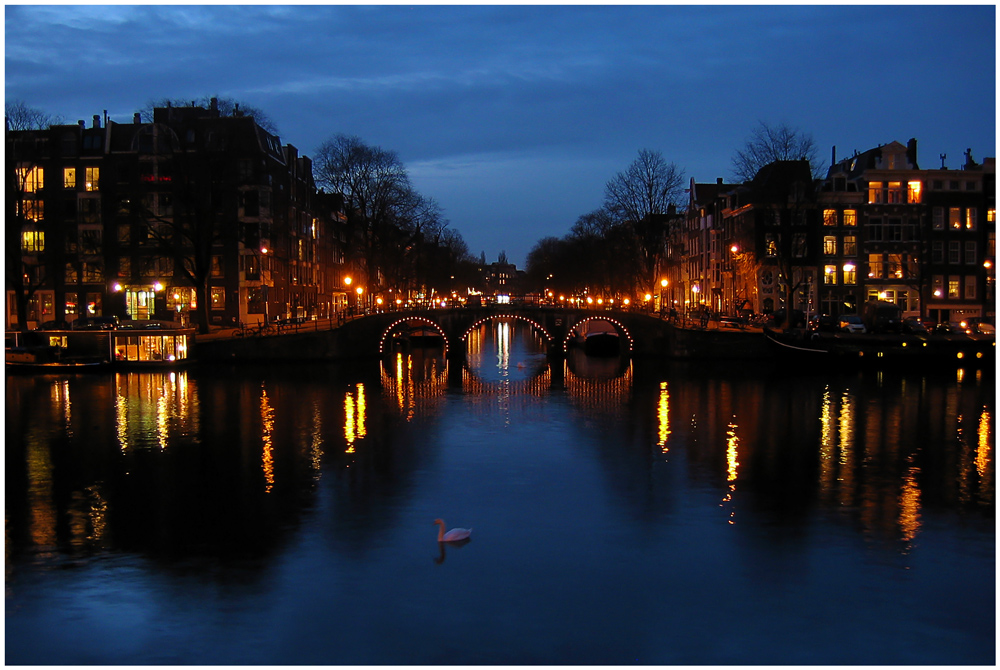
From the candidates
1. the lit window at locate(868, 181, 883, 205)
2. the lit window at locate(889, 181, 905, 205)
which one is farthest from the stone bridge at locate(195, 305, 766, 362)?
the lit window at locate(889, 181, 905, 205)

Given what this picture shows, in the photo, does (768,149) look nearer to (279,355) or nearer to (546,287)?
(279,355)

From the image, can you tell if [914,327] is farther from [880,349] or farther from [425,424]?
[425,424]

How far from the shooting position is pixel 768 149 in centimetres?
7656

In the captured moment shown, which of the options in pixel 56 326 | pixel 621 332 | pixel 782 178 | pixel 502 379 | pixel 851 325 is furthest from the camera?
pixel 621 332

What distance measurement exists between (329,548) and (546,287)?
166667 millimetres

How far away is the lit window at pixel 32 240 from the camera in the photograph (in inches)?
3278

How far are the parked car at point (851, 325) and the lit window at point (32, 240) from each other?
6376 centimetres

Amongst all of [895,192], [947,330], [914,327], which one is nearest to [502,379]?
[914,327]

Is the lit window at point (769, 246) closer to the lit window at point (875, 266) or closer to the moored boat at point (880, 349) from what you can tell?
the lit window at point (875, 266)

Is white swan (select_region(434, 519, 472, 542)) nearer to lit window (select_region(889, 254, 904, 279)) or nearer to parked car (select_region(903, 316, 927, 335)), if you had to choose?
parked car (select_region(903, 316, 927, 335))

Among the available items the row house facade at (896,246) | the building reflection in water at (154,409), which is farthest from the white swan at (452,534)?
the row house facade at (896,246)

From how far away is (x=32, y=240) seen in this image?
83562 millimetres

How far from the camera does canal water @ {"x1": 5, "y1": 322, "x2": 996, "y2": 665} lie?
699 inches

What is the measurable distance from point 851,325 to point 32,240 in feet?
215
